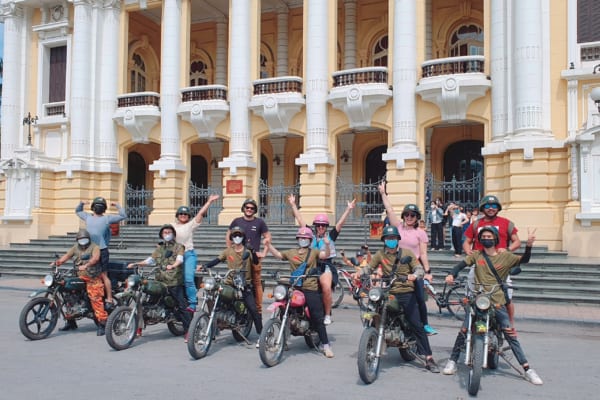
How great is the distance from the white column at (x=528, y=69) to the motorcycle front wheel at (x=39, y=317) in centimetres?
1346

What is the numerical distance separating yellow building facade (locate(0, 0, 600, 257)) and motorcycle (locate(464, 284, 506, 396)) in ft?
34.0

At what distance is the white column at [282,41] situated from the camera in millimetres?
24938

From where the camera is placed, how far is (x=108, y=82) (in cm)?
2311

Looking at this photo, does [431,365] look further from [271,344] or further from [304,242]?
[304,242]

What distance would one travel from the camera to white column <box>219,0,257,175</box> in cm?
2073

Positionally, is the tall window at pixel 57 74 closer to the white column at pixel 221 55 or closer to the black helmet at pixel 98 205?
the white column at pixel 221 55

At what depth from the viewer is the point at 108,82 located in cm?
2311

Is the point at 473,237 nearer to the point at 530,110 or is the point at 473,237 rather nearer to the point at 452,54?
the point at 530,110

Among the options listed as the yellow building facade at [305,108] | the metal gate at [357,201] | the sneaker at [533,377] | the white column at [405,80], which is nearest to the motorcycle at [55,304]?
the sneaker at [533,377]

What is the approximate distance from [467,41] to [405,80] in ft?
17.9

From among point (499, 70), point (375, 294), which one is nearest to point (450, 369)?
point (375, 294)

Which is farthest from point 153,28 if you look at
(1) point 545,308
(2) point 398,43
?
(1) point 545,308

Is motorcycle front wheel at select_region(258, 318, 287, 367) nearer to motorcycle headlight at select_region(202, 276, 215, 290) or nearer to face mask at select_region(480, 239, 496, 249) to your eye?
motorcycle headlight at select_region(202, 276, 215, 290)

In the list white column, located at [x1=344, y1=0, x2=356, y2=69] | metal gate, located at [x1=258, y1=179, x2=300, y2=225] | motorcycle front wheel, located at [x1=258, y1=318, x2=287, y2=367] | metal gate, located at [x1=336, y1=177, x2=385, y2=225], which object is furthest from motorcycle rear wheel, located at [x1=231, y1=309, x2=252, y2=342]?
white column, located at [x1=344, y1=0, x2=356, y2=69]
